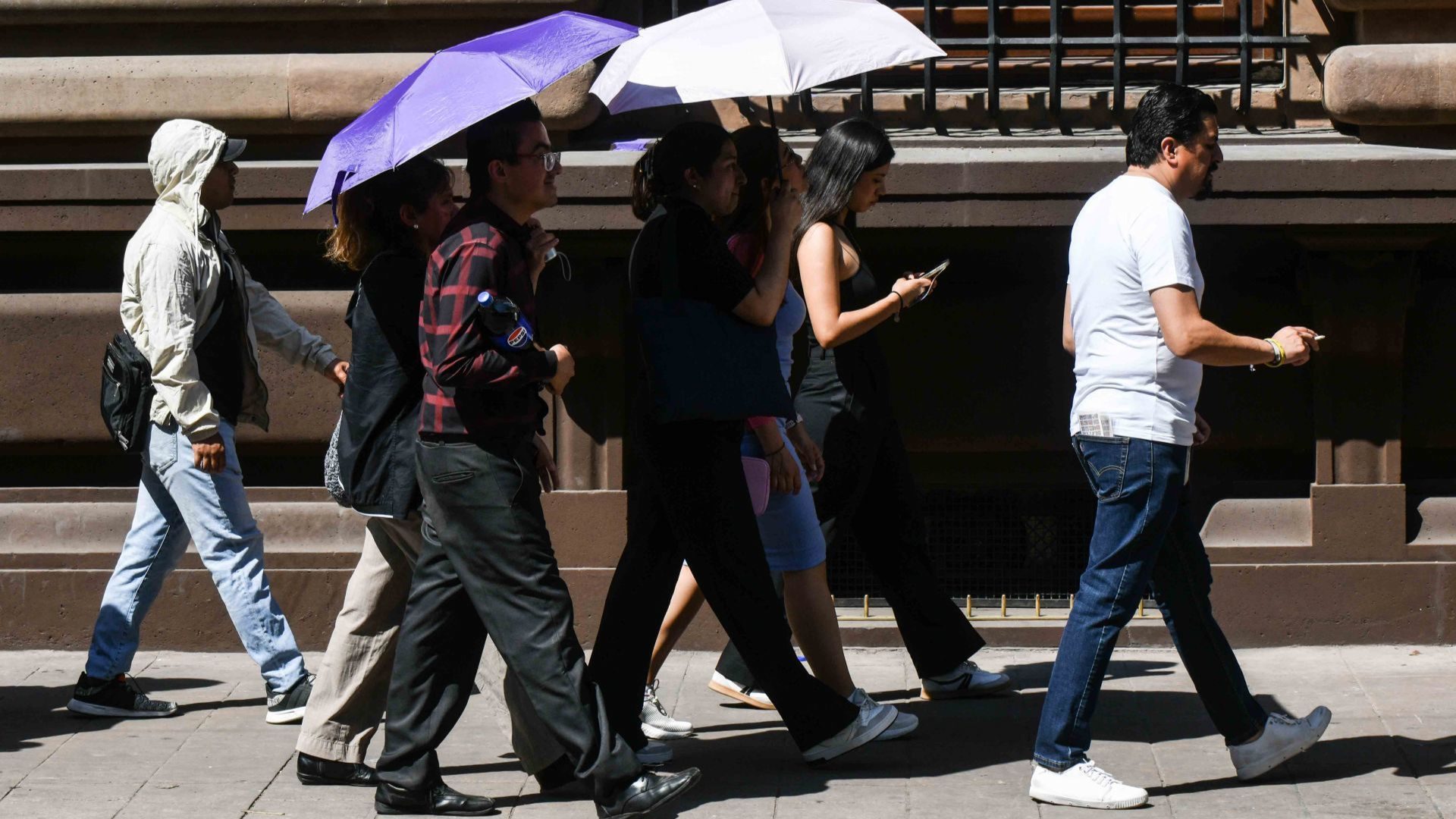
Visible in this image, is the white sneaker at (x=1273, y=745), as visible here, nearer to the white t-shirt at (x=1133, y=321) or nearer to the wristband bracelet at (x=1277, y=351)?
the white t-shirt at (x=1133, y=321)

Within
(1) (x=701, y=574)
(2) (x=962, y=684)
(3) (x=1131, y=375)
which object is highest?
(3) (x=1131, y=375)

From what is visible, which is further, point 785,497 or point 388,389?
point 785,497

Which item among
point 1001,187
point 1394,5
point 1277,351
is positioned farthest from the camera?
point 1394,5

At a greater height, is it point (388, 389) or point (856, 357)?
point (388, 389)

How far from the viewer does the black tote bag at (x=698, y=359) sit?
4.89 meters

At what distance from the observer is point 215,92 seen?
6977 mm

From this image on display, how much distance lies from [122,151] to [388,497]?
2.86 m

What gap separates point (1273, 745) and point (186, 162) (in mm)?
3807

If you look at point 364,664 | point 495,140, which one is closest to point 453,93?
point 495,140

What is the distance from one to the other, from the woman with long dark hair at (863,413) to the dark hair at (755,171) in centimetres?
46

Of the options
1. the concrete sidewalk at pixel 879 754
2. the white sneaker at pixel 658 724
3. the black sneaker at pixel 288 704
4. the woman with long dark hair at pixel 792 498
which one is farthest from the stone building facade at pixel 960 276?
the woman with long dark hair at pixel 792 498

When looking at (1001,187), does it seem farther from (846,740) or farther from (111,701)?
(111,701)

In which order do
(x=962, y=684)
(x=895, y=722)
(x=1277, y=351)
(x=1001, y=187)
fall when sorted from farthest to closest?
(x=1001, y=187)
(x=962, y=684)
(x=895, y=722)
(x=1277, y=351)

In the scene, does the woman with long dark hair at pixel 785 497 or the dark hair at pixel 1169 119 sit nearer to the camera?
the dark hair at pixel 1169 119
